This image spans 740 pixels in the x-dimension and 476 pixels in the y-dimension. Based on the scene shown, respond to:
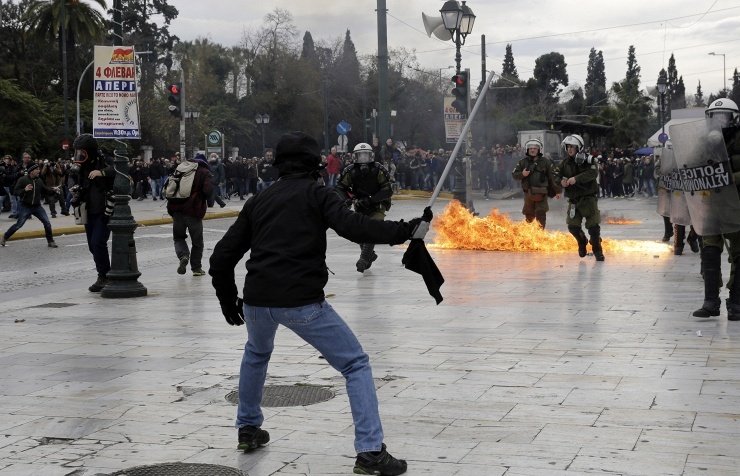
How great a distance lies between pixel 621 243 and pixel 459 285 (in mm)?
5837

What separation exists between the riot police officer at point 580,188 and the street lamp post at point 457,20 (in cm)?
1106

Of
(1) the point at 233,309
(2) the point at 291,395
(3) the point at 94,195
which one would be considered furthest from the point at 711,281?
(3) the point at 94,195

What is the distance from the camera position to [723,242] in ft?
30.5

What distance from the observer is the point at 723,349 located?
7836 millimetres

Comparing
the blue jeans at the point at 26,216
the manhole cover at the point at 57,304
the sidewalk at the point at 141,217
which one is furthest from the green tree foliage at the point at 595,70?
the manhole cover at the point at 57,304

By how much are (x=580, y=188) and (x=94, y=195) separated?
6593 millimetres

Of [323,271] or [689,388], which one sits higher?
[323,271]

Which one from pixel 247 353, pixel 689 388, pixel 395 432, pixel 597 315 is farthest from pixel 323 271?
pixel 597 315

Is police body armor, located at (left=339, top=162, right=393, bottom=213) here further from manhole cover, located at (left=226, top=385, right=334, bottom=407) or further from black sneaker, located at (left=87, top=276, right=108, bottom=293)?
manhole cover, located at (left=226, top=385, right=334, bottom=407)

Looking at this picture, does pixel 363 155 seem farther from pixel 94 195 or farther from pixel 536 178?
pixel 536 178

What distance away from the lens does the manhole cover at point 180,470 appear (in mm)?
4914

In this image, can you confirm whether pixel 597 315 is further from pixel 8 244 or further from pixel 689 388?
pixel 8 244

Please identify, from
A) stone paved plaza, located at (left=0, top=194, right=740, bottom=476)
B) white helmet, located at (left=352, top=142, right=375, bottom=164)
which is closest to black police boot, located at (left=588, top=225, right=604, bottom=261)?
stone paved plaza, located at (left=0, top=194, right=740, bottom=476)

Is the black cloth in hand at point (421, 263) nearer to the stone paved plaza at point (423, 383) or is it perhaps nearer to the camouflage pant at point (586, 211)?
the stone paved plaza at point (423, 383)
